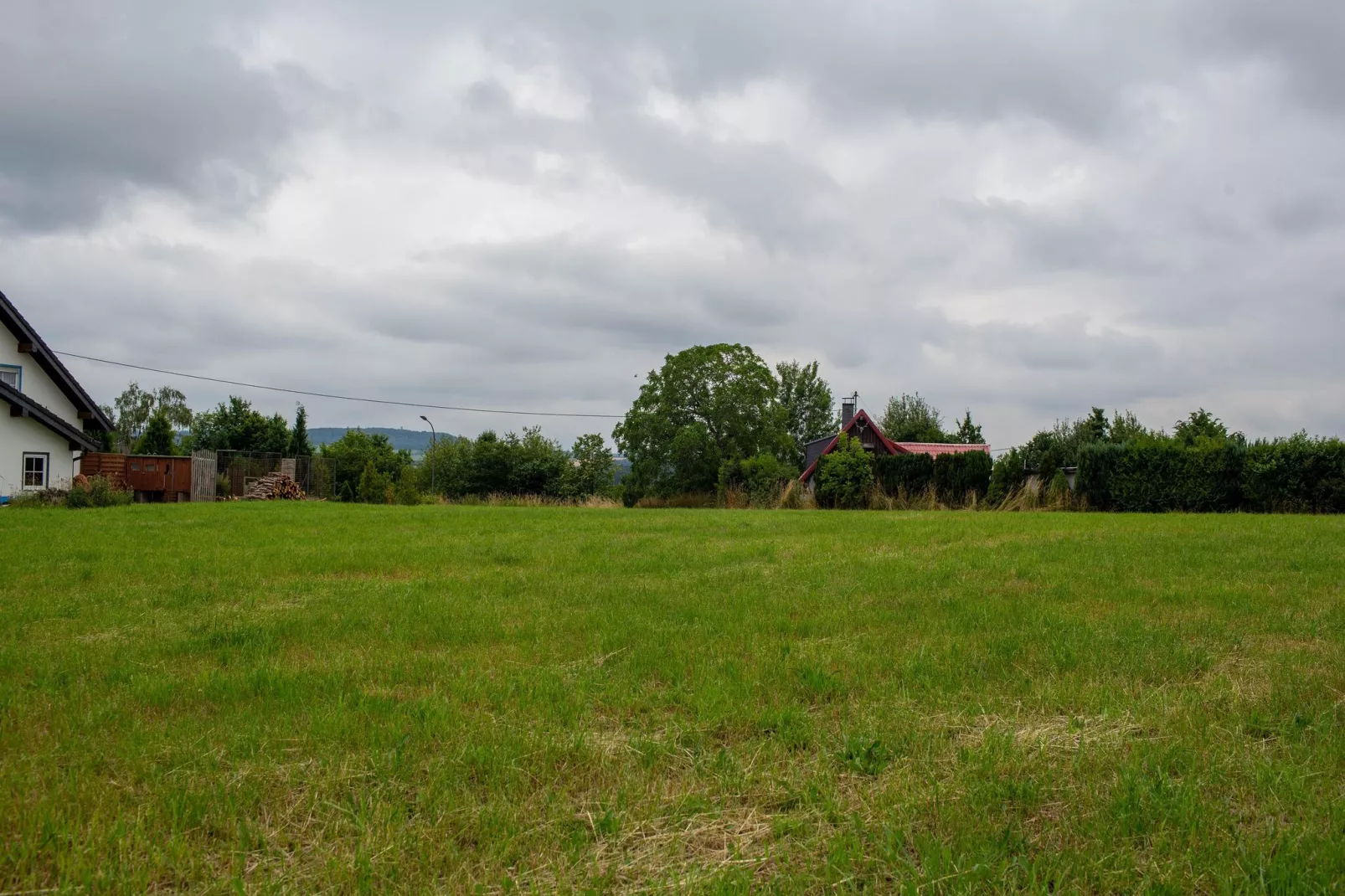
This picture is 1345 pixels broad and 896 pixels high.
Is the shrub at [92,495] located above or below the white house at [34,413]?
below

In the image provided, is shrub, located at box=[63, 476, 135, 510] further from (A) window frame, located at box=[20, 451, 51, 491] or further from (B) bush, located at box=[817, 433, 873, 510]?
(B) bush, located at box=[817, 433, 873, 510]

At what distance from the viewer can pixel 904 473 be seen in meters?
27.4

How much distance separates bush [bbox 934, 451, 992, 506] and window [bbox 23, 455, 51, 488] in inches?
1161

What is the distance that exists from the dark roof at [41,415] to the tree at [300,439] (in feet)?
60.4

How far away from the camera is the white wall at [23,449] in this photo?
26.3 m

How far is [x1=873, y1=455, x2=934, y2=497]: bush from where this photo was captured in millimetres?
27109

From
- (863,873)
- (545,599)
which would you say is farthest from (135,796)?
(545,599)

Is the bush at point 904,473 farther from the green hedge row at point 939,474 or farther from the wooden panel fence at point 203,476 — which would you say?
the wooden panel fence at point 203,476

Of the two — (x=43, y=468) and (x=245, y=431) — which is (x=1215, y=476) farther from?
(x=245, y=431)

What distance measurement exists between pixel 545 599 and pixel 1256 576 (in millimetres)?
7009

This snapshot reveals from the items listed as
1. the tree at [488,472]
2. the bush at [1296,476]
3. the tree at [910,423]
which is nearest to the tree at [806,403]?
the tree at [910,423]

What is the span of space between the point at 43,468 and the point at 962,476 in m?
30.5

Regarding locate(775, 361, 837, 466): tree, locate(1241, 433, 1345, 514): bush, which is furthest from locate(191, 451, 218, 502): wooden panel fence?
locate(775, 361, 837, 466): tree

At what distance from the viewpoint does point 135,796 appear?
10.6ft
